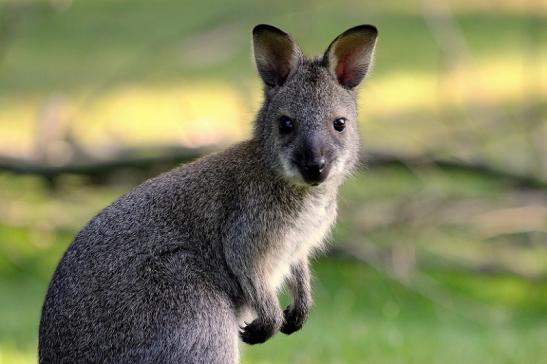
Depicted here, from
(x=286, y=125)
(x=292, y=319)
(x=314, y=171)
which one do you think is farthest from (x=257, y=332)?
(x=286, y=125)

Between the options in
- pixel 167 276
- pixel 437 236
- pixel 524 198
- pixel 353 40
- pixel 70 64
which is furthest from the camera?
pixel 70 64

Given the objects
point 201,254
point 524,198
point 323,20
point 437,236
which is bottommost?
point 323,20

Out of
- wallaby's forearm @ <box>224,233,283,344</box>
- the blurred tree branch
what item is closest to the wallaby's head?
wallaby's forearm @ <box>224,233,283,344</box>

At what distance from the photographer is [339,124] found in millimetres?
6820

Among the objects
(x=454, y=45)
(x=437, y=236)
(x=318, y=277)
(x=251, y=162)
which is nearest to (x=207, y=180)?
(x=251, y=162)

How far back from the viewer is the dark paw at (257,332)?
22.1 feet

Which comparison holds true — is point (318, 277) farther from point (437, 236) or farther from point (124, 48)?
point (124, 48)

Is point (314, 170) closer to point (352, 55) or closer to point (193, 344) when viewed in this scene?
point (352, 55)

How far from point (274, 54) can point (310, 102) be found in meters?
0.38

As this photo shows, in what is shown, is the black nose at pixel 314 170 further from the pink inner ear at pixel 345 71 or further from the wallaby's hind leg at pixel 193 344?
the wallaby's hind leg at pixel 193 344

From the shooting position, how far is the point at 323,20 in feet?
75.1

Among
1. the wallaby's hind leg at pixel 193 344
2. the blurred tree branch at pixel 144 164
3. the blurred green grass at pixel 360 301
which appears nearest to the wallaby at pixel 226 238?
the wallaby's hind leg at pixel 193 344

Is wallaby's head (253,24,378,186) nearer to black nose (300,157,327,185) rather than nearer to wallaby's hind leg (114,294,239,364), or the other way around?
black nose (300,157,327,185)

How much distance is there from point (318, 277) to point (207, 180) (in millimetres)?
5059
